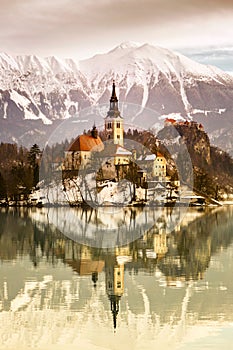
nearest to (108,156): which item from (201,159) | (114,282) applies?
(201,159)

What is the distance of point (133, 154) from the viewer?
4762 centimetres

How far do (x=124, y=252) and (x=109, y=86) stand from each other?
6499 cm

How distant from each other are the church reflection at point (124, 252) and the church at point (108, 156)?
19.3 meters

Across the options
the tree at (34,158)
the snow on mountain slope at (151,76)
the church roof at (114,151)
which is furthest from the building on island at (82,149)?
the snow on mountain slope at (151,76)

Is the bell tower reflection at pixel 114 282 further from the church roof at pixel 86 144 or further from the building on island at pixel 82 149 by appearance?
the church roof at pixel 86 144

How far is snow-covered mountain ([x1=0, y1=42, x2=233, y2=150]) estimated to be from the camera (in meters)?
78.5

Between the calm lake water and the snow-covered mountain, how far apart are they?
185ft

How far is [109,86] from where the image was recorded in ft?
271

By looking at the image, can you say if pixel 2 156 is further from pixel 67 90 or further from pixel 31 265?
pixel 31 265

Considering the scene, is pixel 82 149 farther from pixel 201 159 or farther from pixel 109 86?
pixel 109 86

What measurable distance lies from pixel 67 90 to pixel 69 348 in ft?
259

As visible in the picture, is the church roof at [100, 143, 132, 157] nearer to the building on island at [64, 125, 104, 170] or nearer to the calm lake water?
the building on island at [64, 125, 104, 170]

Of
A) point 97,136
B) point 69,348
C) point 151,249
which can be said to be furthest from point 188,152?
point 69,348

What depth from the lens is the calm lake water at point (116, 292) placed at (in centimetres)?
981
